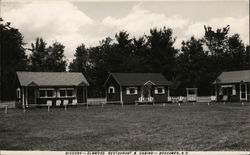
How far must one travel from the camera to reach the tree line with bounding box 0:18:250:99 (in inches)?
2147

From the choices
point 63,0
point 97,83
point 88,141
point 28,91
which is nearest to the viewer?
point 63,0

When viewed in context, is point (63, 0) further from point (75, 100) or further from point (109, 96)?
point (109, 96)

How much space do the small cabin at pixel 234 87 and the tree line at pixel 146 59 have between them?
523 centimetres

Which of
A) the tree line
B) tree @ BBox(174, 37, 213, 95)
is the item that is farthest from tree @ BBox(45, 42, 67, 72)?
tree @ BBox(174, 37, 213, 95)

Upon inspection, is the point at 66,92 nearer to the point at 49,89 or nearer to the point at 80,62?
the point at 49,89

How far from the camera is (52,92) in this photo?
145ft

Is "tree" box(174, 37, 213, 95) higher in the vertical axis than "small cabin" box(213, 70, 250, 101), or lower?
higher

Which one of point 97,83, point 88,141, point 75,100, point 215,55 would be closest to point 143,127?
point 88,141

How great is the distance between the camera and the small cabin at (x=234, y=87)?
156ft

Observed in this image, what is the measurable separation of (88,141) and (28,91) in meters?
29.5

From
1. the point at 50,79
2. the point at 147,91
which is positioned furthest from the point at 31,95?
the point at 147,91

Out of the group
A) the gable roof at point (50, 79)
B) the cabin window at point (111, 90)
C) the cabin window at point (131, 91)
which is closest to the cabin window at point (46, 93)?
the gable roof at point (50, 79)

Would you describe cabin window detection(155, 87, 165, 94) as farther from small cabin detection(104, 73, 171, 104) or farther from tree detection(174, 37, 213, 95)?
tree detection(174, 37, 213, 95)

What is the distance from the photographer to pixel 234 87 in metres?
49.0
